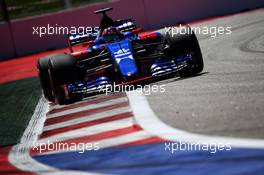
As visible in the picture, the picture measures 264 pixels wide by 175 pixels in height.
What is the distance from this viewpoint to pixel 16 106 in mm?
10891

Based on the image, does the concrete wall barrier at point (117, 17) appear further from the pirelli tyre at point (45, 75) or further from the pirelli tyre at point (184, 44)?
the pirelli tyre at point (184, 44)

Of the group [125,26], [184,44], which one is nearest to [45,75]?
[125,26]

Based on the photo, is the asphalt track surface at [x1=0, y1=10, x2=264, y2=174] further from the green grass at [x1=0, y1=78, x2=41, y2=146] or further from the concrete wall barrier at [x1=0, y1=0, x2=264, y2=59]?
the concrete wall barrier at [x1=0, y1=0, x2=264, y2=59]

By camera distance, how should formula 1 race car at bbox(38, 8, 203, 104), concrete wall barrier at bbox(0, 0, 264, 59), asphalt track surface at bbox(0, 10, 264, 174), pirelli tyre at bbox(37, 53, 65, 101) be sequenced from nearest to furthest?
asphalt track surface at bbox(0, 10, 264, 174), formula 1 race car at bbox(38, 8, 203, 104), pirelli tyre at bbox(37, 53, 65, 101), concrete wall barrier at bbox(0, 0, 264, 59)

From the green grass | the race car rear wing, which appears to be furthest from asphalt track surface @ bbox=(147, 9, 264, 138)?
the green grass

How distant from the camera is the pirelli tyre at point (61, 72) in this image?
31.2 ft

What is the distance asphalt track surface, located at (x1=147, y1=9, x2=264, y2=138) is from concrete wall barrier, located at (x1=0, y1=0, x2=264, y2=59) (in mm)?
10319

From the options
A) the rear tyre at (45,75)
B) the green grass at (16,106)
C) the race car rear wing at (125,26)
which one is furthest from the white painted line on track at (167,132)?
the race car rear wing at (125,26)

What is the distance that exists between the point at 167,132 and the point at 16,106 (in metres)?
4.99

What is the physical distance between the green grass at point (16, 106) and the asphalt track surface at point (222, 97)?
1.78m

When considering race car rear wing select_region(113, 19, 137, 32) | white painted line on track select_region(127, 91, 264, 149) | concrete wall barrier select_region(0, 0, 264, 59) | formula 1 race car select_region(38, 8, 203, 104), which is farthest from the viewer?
concrete wall barrier select_region(0, 0, 264, 59)

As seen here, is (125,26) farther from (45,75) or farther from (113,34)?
(45,75)

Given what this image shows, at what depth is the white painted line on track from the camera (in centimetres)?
548

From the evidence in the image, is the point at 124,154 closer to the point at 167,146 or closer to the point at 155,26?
the point at 167,146
